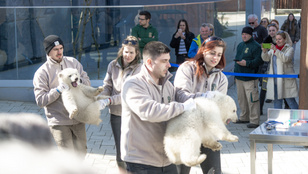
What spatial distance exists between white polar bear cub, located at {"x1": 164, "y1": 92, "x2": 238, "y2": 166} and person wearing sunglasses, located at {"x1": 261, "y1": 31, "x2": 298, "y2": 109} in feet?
16.9

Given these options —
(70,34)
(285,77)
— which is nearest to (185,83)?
(285,77)

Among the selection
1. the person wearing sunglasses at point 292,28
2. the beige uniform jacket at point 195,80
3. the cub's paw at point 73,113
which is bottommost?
the cub's paw at point 73,113

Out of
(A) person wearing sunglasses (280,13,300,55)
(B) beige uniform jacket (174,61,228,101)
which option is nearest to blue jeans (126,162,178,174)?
(B) beige uniform jacket (174,61,228,101)

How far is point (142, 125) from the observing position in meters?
3.43

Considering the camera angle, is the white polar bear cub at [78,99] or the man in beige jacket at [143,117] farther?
the white polar bear cub at [78,99]

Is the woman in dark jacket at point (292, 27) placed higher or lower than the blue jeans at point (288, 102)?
higher

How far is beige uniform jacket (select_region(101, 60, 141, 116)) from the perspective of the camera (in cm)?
520

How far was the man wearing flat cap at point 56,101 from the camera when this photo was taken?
16.3ft

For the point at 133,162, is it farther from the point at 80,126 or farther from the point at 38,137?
the point at 38,137

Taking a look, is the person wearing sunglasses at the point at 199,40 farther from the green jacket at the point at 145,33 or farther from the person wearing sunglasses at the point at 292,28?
the person wearing sunglasses at the point at 292,28

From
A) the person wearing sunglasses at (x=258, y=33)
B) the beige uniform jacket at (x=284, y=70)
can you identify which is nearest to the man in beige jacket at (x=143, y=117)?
the beige uniform jacket at (x=284, y=70)

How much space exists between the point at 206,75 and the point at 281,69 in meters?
4.47

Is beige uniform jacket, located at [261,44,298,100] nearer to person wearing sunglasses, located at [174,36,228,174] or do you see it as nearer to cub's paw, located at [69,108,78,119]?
person wearing sunglasses, located at [174,36,228,174]

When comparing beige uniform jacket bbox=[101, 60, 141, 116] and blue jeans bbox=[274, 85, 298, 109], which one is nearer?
beige uniform jacket bbox=[101, 60, 141, 116]
